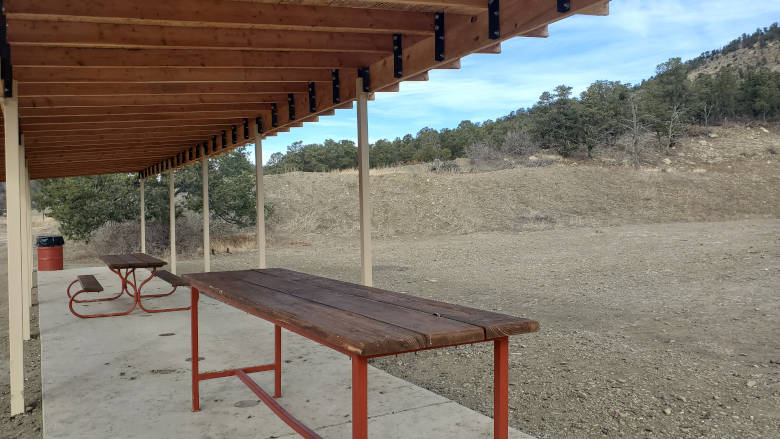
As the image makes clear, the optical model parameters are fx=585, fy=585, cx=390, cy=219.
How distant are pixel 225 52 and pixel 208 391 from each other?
263cm

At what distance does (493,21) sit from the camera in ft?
12.0

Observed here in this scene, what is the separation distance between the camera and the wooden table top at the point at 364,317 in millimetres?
1865

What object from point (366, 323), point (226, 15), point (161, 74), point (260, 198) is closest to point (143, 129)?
point (260, 198)

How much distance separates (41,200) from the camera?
52.2ft

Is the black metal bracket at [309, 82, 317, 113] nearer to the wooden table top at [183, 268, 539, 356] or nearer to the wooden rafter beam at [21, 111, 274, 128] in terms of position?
the wooden rafter beam at [21, 111, 274, 128]

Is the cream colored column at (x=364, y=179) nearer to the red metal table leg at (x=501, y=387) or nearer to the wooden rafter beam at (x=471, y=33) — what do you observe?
the wooden rafter beam at (x=471, y=33)

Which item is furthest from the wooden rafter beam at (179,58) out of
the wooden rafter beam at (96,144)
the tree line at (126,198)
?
the tree line at (126,198)

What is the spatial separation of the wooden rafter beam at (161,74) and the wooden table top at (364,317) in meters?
2.44

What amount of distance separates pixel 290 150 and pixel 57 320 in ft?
128

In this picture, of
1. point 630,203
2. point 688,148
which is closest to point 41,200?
point 630,203

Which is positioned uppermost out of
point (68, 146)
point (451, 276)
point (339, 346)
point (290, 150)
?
point (290, 150)

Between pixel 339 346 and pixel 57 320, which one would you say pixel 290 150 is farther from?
pixel 339 346

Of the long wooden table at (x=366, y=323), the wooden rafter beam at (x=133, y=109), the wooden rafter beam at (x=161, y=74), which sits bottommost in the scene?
the long wooden table at (x=366, y=323)

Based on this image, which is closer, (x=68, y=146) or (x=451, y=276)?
(x=68, y=146)
